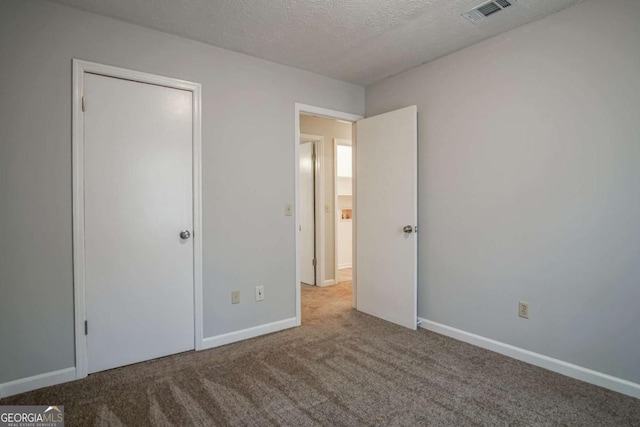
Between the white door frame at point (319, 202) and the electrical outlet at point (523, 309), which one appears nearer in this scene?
the electrical outlet at point (523, 309)

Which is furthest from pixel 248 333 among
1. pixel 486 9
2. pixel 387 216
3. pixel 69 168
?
→ pixel 486 9

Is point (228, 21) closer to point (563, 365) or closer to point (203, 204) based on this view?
point (203, 204)

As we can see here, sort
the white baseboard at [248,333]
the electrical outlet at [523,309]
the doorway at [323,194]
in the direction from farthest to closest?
1. the doorway at [323,194]
2. the white baseboard at [248,333]
3. the electrical outlet at [523,309]

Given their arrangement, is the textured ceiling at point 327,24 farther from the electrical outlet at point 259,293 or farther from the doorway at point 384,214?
the electrical outlet at point 259,293

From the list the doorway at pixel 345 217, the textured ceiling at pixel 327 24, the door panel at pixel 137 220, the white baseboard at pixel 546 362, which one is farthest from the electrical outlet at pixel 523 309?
the doorway at pixel 345 217

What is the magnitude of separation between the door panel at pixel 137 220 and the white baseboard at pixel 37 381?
0.42ft

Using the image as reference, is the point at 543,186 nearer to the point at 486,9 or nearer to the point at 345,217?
the point at 486,9

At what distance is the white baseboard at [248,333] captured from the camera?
2738mm

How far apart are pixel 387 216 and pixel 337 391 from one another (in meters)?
1.72

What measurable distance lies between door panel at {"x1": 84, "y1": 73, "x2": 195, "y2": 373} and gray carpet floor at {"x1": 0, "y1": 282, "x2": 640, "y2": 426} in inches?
8.0

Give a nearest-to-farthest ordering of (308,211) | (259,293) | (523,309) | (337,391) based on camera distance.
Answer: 1. (337,391)
2. (523,309)
3. (259,293)
4. (308,211)

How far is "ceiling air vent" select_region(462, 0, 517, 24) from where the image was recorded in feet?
7.03

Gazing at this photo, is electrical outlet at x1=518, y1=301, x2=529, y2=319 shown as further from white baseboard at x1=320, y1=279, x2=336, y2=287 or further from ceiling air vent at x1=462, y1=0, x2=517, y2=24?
white baseboard at x1=320, y1=279, x2=336, y2=287

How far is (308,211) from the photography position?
4820 mm
